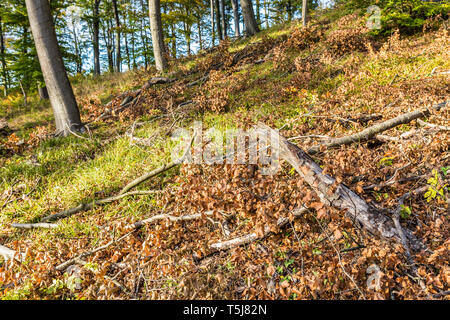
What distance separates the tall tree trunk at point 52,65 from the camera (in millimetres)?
5891

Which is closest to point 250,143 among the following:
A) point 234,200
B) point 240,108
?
point 234,200

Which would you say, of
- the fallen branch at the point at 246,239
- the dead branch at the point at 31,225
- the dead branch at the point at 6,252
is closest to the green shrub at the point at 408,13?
the fallen branch at the point at 246,239

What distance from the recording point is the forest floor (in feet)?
6.90

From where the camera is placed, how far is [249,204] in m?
2.66

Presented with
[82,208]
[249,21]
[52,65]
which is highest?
[249,21]

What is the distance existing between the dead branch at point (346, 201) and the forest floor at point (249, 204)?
9 cm

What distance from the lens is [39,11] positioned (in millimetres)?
5867

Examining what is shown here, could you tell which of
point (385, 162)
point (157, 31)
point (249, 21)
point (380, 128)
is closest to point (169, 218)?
point (385, 162)

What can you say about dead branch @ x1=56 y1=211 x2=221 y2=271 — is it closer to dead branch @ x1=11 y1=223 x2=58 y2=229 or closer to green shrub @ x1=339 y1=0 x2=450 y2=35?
dead branch @ x1=11 y1=223 x2=58 y2=229

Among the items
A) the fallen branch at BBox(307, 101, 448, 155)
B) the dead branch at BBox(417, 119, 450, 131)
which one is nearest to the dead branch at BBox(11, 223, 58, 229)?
the fallen branch at BBox(307, 101, 448, 155)

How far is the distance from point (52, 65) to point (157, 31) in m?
5.16

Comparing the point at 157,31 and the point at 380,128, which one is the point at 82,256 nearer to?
the point at 380,128
